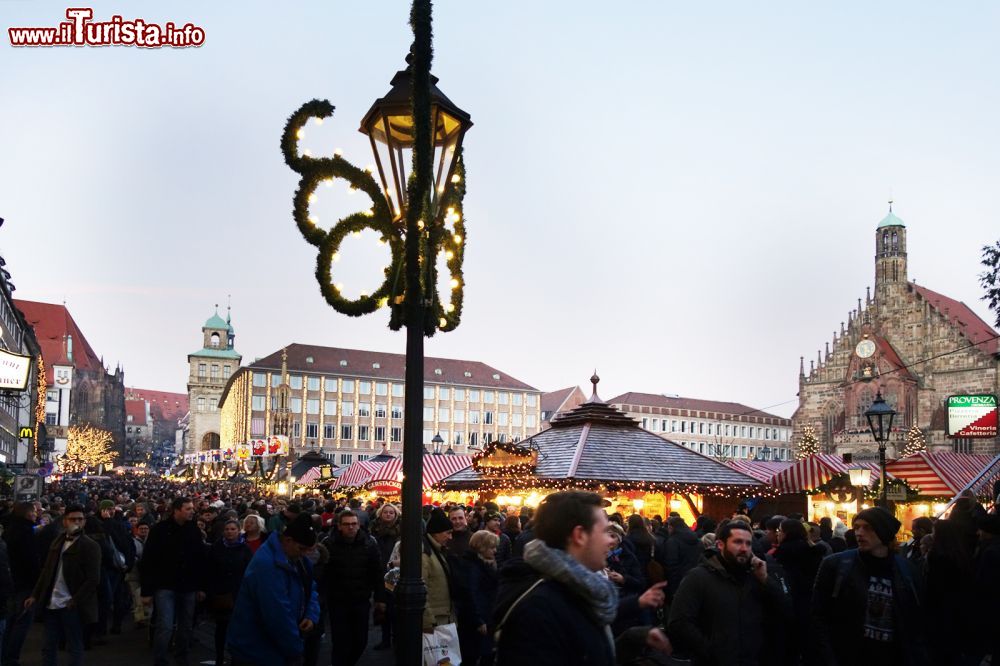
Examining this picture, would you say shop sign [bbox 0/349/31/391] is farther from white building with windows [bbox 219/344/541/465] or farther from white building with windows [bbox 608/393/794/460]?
white building with windows [bbox 608/393/794/460]

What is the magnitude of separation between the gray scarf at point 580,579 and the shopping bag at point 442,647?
16.8 ft

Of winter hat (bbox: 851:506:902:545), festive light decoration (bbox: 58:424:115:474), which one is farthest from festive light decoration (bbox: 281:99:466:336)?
festive light decoration (bbox: 58:424:115:474)

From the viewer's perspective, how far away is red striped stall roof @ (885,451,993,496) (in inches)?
788

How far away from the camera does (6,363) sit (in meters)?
25.2

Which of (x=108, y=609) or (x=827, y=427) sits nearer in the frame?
(x=108, y=609)

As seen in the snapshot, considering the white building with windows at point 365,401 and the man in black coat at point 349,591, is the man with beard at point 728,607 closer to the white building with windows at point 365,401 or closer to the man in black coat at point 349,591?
the man in black coat at point 349,591

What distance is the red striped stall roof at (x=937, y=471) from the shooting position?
788 inches

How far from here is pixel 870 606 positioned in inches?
228

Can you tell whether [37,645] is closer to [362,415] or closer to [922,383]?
[922,383]

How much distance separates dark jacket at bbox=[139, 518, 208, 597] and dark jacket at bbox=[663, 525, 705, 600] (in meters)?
5.22

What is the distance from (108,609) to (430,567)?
7054 mm

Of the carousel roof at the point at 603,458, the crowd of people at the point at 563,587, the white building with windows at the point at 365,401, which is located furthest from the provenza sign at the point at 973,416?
the white building with windows at the point at 365,401

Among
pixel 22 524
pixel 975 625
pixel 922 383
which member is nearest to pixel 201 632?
pixel 22 524

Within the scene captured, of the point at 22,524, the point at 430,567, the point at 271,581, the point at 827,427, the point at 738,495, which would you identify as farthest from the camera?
the point at 827,427
